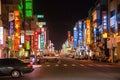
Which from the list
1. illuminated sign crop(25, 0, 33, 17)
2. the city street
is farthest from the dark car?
illuminated sign crop(25, 0, 33, 17)

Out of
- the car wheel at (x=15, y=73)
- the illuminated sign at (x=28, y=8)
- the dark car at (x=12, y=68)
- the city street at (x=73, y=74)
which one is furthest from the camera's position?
the illuminated sign at (x=28, y=8)

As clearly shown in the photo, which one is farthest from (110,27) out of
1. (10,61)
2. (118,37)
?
(10,61)

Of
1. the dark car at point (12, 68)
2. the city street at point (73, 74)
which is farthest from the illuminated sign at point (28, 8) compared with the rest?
the dark car at point (12, 68)

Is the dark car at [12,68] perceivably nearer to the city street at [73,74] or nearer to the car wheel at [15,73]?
the car wheel at [15,73]

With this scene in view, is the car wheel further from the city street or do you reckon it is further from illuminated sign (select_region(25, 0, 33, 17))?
illuminated sign (select_region(25, 0, 33, 17))

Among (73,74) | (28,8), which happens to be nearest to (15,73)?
(73,74)

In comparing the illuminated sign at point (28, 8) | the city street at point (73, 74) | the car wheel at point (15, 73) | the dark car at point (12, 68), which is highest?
the illuminated sign at point (28, 8)

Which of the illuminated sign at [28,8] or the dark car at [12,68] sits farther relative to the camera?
the illuminated sign at [28,8]

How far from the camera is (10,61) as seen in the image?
3188 cm

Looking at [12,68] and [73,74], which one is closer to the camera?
[12,68]

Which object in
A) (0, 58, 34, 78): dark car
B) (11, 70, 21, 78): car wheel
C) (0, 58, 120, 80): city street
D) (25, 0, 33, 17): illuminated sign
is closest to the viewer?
(0, 58, 120, 80): city street

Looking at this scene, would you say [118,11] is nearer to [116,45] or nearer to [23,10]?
[116,45]

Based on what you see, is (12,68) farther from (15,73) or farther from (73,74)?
(73,74)

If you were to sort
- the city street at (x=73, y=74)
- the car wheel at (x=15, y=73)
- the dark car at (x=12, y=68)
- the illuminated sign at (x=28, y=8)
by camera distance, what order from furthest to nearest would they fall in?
the illuminated sign at (x=28, y=8), the car wheel at (x=15, y=73), the dark car at (x=12, y=68), the city street at (x=73, y=74)
